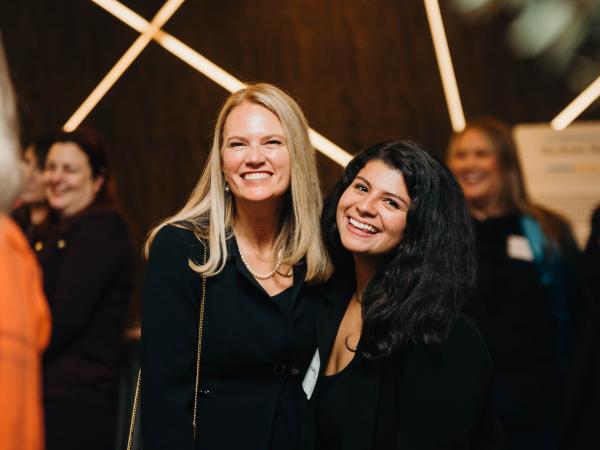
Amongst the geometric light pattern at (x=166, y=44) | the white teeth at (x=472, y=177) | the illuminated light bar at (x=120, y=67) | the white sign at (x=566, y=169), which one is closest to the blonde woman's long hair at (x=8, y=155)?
the white teeth at (x=472, y=177)

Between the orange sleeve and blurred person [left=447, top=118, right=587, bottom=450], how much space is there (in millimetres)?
2058

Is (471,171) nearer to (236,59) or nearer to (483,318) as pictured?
(483,318)

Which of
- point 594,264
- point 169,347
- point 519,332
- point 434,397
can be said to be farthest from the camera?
point 594,264

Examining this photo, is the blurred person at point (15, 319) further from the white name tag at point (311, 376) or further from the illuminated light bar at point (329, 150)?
the illuminated light bar at point (329, 150)

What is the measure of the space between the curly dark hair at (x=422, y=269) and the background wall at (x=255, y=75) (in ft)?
7.54

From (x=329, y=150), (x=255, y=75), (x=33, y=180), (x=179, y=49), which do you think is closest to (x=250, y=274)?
(x=33, y=180)

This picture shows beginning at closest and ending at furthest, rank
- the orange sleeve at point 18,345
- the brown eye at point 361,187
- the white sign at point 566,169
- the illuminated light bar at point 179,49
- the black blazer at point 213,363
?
the orange sleeve at point 18,345 < the black blazer at point 213,363 < the brown eye at point 361,187 < the white sign at point 566,169 < the illuminated light bar at point 179,49

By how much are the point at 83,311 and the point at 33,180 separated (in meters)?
1.00

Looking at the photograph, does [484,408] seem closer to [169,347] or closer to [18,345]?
[169,347]

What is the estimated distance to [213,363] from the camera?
195 cm

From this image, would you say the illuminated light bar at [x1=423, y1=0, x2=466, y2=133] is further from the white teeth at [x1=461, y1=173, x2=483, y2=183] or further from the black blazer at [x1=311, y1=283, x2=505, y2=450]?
the black blazer at [x1=311, y1=283, x2=505, y2=450]

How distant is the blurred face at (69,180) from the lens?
9.96 ft

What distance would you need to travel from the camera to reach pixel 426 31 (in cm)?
424

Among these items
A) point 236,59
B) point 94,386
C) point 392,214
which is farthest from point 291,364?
point 236,59
